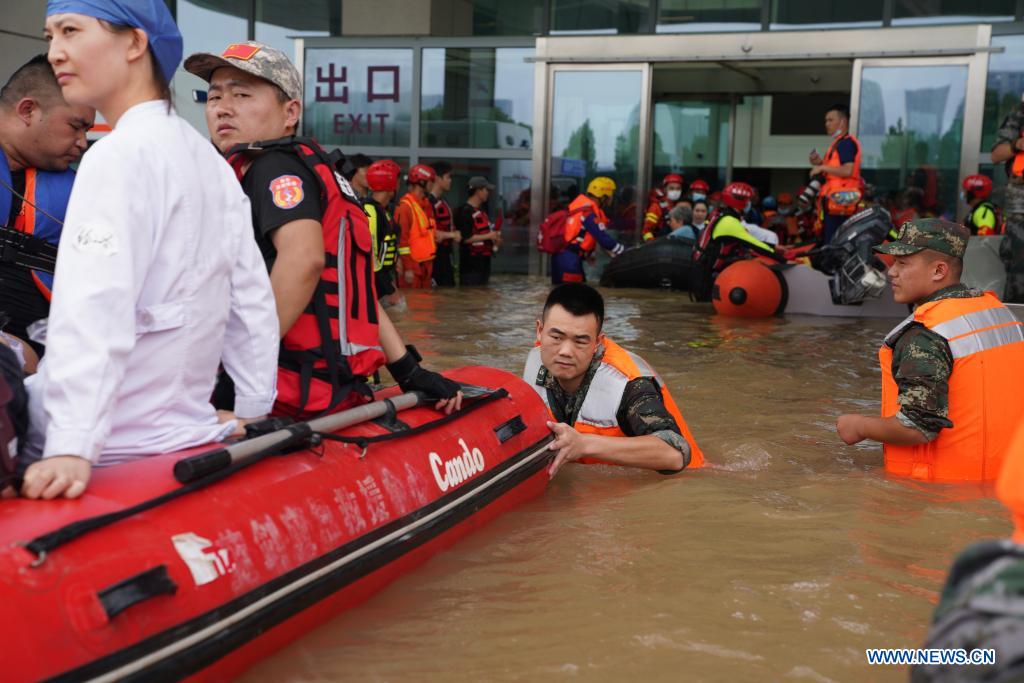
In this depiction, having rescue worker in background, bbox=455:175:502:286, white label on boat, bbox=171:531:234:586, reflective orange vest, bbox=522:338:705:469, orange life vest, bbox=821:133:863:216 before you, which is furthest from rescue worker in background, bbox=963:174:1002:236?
white label on boat, bbox=171:531:234:586

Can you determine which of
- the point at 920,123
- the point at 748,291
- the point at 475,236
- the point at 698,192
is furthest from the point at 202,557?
the point at 698,192

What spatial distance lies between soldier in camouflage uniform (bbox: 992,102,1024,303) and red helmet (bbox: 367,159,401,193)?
5495 mm

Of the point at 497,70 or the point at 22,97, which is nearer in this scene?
the point at 22,97

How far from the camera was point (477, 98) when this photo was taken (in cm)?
1516

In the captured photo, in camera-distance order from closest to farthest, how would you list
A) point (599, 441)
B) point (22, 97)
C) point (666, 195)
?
point (22, 97) → point (599, 441) → point (666, 195)

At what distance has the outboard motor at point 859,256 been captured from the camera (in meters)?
10.1

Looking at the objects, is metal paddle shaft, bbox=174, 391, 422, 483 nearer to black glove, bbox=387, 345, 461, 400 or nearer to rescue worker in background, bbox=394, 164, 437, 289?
black glove, bbox=387, 345, 461, 400

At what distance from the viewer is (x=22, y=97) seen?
3377 millimetres

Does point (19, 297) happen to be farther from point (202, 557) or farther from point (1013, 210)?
point (1013, 210)

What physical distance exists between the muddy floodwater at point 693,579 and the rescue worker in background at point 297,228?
25.7 inches

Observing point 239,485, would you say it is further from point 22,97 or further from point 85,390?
point 22,97

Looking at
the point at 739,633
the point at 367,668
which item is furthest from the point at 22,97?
the point at 739,633

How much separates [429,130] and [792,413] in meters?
10.4

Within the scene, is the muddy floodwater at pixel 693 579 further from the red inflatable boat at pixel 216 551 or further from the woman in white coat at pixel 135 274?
the woman in white coat at pixel 135 274
